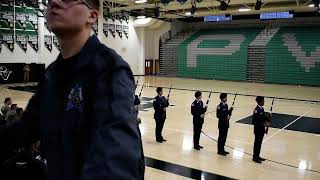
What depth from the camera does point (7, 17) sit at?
2102 cm

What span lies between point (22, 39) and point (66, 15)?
22.9m

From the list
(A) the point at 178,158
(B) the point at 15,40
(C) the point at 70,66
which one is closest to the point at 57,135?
(C) the point at 70,66

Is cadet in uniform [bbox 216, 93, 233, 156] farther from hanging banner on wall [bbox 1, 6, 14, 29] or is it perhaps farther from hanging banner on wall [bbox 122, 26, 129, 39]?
hanging banner on wall [bbox 122, 26, 129, 39]

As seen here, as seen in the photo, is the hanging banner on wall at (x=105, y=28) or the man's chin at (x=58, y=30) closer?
the man's chin at (x=58, y=30)

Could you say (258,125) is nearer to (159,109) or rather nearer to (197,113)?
(197,113)

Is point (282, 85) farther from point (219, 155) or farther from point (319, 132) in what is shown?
point (219, 155)

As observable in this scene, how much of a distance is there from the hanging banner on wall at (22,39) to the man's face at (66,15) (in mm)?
22717

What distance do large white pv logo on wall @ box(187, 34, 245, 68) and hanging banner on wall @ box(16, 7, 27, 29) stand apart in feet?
Answer: 44.0

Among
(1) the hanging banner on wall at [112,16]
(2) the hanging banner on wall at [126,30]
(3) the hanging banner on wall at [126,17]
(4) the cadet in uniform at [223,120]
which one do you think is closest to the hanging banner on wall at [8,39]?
(1) the hanging banner on wall at [112,16]

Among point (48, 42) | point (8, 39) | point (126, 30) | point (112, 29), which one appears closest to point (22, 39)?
point (8, 39)

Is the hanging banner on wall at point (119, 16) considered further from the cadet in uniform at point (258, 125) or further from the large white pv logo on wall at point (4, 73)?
the cadet in uniform at point (258, 125)

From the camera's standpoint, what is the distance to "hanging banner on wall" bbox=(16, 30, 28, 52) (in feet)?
71.3

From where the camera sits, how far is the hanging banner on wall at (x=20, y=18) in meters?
21.6

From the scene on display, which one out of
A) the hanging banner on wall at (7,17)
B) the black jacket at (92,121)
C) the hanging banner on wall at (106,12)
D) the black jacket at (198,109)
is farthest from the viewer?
the hanging banner on wall at (106,12)
